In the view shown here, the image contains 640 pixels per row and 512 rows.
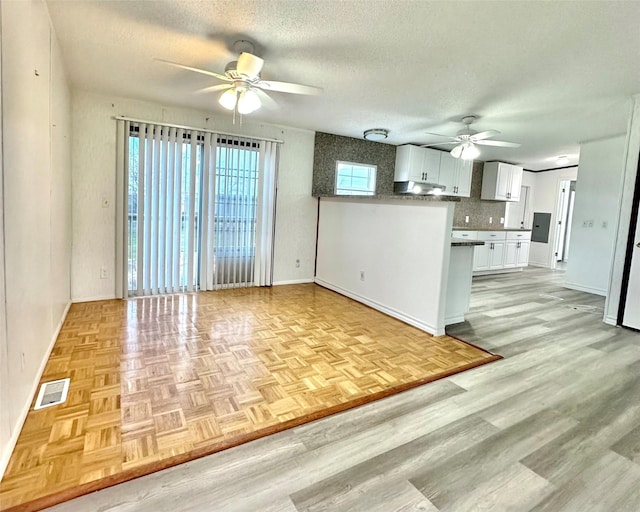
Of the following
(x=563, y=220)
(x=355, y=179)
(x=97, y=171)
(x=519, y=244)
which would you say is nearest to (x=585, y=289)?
(x=519, y=244)

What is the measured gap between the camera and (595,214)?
524cm

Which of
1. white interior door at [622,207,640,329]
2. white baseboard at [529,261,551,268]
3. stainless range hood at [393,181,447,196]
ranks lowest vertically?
white baseboard at [529,261,551,268]

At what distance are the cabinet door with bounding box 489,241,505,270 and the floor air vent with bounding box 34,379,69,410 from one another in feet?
21.2

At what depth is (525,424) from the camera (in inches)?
75.2

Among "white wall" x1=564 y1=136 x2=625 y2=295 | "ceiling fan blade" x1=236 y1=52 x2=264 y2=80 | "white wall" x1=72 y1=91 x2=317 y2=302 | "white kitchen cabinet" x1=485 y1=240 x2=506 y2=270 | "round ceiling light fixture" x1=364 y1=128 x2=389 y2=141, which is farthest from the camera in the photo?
"white kitchen cabinet" x1=485 y1=240 x2=506 y2=270

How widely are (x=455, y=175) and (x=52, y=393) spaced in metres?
6.31

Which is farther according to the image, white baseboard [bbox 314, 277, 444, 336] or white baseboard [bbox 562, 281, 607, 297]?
white baseboard [bbox 562, 281, 607, 297]

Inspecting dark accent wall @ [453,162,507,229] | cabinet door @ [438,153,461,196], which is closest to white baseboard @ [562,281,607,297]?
dark accent wall @ [453,162,507,229]

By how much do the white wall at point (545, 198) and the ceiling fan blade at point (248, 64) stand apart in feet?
24.8

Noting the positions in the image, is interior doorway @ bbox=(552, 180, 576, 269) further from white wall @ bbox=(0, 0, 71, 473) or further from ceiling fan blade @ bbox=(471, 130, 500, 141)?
white wall @ bbox=(0, 0, 71, 473)

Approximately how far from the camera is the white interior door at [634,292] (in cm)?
350

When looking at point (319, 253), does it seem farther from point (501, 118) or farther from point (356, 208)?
point (501, 118)

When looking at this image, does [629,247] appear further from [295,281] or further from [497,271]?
[295,281]

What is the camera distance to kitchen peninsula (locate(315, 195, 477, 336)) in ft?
10.4
